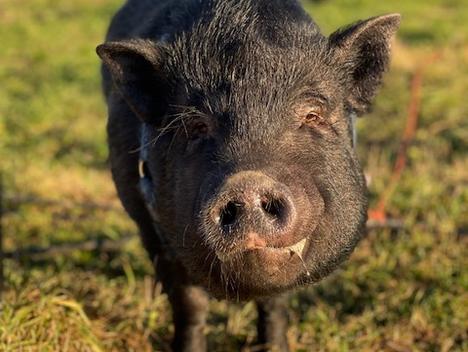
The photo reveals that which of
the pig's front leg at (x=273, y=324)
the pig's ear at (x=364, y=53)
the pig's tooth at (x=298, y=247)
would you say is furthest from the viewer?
the pig's front leg at (x=273, y=324)

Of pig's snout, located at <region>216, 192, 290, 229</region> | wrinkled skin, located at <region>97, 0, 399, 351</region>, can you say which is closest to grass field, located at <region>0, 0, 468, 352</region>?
wrinkled skin, located at <region>97, 0, 399, 351</region>

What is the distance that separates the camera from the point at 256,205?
8.19ft

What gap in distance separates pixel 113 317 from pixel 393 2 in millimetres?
12464

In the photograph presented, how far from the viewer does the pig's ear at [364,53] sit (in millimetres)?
3145

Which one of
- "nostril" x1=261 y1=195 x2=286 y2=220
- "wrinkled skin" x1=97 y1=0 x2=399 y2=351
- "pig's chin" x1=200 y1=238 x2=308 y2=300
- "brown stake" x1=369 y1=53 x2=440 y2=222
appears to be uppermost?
"brown stake" x1=369 y1=53 x2=440 y2=222

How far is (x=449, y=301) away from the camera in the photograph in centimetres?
430

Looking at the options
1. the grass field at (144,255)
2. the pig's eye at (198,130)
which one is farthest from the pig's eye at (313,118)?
the grass field at (144,255)

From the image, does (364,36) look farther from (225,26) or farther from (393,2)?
(393,2)

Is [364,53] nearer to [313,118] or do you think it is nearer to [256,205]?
[313,118]

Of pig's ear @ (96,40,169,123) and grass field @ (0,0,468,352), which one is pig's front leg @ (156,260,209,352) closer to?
grass field @ (0,0,468,352)

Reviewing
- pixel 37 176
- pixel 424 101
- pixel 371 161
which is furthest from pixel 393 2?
pixel 37 176

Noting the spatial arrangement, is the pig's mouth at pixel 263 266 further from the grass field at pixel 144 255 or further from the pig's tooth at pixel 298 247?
the grass field at pixel 144 255

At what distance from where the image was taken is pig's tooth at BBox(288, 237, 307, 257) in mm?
2739

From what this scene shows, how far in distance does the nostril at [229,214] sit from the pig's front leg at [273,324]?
1310mm
